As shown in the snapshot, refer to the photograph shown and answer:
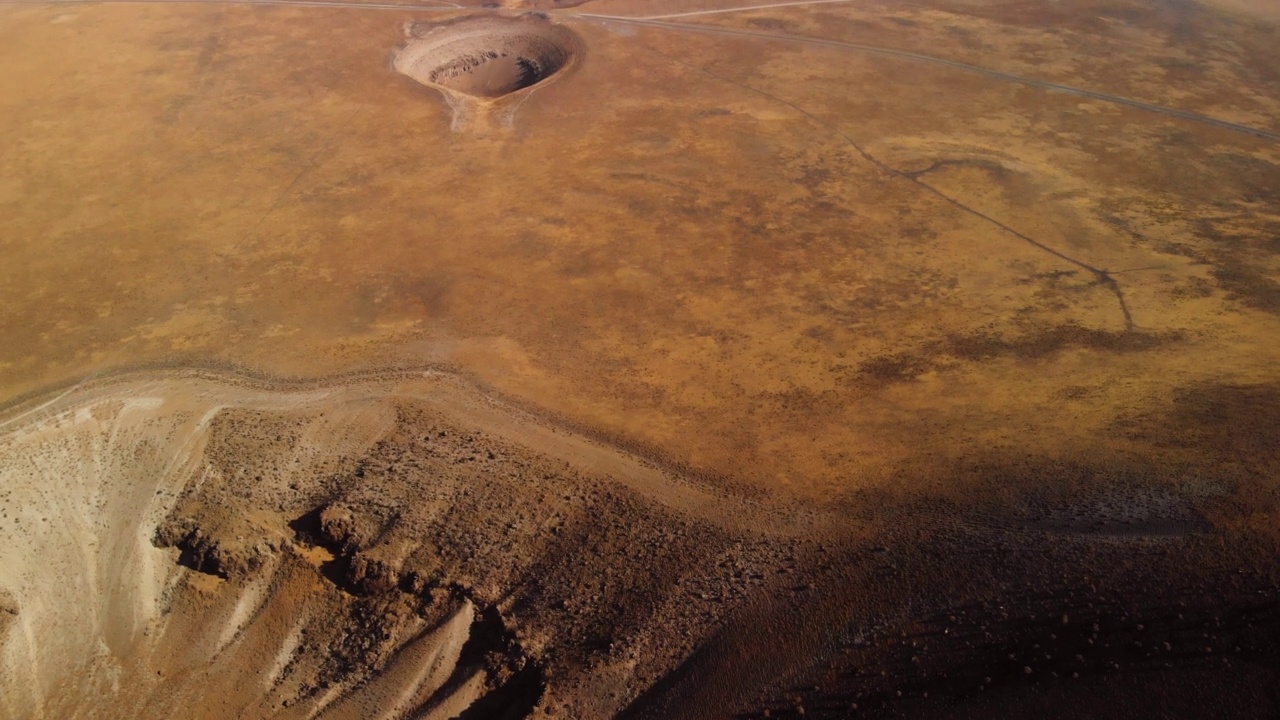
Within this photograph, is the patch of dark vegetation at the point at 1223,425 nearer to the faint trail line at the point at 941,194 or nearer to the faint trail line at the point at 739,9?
the faint trail line at the point at 941,194

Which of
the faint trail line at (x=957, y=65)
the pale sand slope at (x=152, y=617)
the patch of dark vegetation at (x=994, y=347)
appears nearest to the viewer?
the pale sand slope at (x=152, y=617)

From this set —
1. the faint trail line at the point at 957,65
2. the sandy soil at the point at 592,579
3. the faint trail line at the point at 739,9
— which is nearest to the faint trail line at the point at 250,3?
the faint trail line at the point at 957,65

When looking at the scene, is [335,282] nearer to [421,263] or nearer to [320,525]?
[421,263]


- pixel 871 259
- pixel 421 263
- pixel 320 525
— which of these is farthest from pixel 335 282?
pixel 871 259

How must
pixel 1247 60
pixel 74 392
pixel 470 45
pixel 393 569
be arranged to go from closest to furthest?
pixel 393 569 → pixel 74 392 → pixel 1247 60 → pixel 470 45

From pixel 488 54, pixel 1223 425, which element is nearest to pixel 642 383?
pixel 1223 425

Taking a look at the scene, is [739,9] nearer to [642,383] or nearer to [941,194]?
[941,194]

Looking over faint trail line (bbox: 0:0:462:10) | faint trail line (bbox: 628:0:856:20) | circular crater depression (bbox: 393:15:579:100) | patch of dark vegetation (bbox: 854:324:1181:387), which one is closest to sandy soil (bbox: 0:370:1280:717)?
patch of dark vegetation (bbox: 854:324:1181:387)
